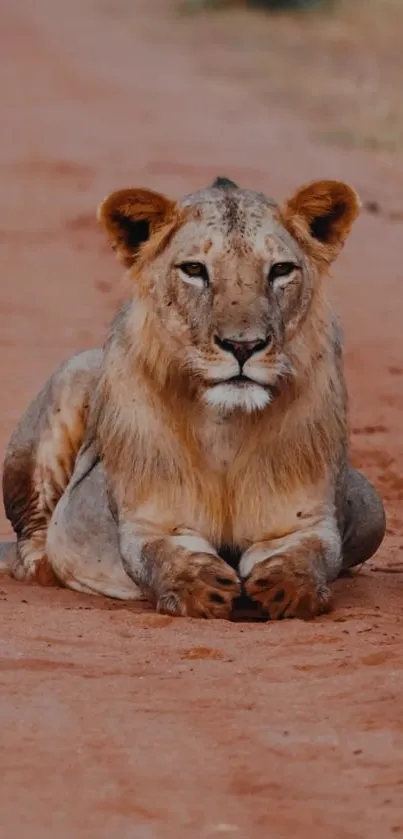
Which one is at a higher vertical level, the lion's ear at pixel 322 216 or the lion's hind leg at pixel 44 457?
the lion's ear at pixel 322 216

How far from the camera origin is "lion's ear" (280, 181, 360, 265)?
6.61 m

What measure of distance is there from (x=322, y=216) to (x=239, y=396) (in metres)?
0.79

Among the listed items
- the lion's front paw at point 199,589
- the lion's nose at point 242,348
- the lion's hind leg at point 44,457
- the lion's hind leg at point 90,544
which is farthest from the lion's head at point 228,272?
the lion's hind leg at point 44,457

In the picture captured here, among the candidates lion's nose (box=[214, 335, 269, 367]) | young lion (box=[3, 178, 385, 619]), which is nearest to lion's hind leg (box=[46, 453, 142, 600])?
young lion (box=[3, 178, 385, 619])

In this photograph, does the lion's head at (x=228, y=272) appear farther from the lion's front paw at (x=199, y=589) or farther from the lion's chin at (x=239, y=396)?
the lion's front paw at (x=199, y=589)

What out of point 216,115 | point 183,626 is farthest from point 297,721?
point 216,115

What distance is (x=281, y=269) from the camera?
645 centimetres

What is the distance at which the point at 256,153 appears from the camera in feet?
54.1

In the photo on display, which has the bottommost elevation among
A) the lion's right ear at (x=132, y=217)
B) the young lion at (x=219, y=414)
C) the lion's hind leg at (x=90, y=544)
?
the lion's hind leg at (x=90, y=544)

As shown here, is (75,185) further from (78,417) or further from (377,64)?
(78,417)

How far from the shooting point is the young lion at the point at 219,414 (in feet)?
20.5

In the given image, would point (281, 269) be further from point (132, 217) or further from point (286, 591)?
point (286, 591)

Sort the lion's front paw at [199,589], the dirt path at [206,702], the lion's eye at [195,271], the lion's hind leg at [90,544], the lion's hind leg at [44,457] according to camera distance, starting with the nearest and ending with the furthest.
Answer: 1. the dirt path at [206,702]
2. the lion's front paw at [199,589]
3. the lion's eye at [195,271]
4. the lion's hind leg at [90,544]
5. the lion's hind leg at [44,457]

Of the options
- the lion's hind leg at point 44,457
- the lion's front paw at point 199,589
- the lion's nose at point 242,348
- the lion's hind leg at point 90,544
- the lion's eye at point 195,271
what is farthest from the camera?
the lion's hind leg at point 44,457
